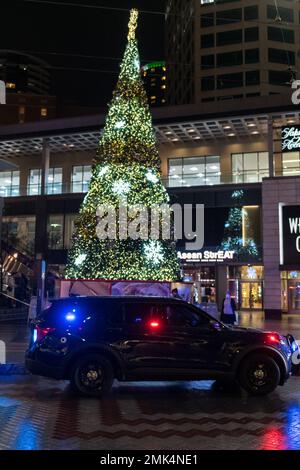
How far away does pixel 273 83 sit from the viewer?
68250mm

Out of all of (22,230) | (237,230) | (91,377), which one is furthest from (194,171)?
(91,377)

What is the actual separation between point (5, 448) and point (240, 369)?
4.74 m

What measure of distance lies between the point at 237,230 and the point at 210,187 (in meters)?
3.26

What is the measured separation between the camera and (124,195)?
67.4 ft

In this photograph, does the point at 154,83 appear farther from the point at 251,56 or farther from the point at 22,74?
the point at 251,56

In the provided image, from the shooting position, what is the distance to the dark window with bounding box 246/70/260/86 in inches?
2739

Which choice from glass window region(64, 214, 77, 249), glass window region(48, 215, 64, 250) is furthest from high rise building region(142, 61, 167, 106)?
glass window region(64, 214, 77, 249)

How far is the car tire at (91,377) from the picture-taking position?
9203mm

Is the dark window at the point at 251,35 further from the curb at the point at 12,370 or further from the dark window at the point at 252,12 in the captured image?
the curb at the point at 12,370

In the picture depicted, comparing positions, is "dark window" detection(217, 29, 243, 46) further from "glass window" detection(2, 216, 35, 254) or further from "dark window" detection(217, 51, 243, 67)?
"glass window" detection(2, 216, 35, 254)

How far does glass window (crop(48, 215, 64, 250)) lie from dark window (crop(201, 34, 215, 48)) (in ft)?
146

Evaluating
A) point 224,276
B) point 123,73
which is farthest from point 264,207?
point 123,73
